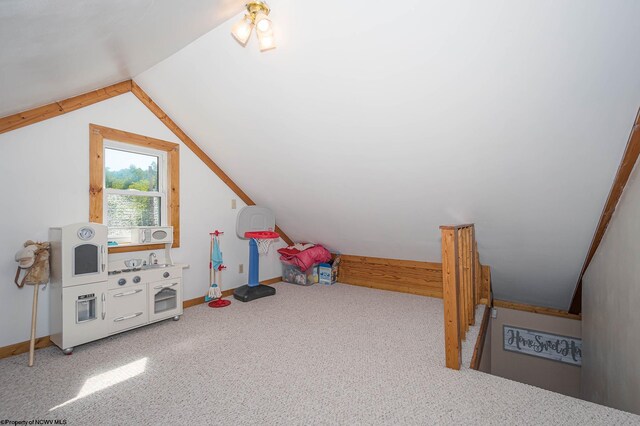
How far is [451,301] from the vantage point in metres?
2.35

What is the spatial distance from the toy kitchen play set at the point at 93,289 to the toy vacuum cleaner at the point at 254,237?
1.22 meters

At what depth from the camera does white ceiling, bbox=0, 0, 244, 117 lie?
4.13 ft

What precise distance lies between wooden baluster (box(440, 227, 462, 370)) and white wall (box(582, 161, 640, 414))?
4.06ft

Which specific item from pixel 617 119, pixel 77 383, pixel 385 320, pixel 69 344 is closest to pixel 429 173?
pixel 617 119

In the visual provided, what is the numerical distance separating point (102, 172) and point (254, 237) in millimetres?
1909

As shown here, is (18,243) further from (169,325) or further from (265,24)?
(265,24)

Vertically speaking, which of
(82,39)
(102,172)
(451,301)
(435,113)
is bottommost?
(451,301)

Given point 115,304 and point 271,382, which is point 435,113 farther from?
point 115,304

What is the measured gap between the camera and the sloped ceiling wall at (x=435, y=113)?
1.79 metres

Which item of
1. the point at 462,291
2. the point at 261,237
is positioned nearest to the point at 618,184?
the point at 462,291

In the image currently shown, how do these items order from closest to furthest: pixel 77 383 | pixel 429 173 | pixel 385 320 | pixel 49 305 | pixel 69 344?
pixel 77 383
pixel 69 344
pixel 49 305
pixel 429 173
pixel 385 320

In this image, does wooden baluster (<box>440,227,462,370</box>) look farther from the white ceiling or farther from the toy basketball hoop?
the toy basketball hoop

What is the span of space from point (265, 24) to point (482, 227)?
3025 millimetres

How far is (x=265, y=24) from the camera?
75.7 inches
